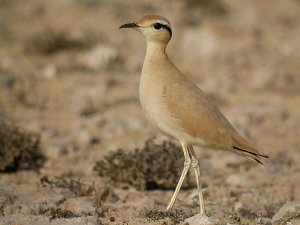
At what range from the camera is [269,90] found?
36.1ft

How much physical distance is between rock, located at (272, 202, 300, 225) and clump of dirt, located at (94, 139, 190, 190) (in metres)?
1.41

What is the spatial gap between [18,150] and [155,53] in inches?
87.7

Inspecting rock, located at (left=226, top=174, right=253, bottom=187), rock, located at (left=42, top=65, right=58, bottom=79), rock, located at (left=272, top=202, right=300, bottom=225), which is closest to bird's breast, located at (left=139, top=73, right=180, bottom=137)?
rock, located at (left=272, top=202, right=300, bottom=225)

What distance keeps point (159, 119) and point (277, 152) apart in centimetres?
346

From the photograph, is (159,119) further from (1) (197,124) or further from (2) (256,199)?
(2) (256,199)

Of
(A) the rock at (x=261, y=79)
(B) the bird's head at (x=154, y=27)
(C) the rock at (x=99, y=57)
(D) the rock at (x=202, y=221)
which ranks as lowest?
(D) the rock at (x=202, y=221)

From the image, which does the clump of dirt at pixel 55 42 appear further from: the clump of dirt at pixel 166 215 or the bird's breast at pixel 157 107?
the clump of dirt at pixel 166 215

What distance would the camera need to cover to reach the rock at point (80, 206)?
18.6ft

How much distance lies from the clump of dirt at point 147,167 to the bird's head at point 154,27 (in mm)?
1414

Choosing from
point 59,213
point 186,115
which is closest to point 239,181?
point 186,115

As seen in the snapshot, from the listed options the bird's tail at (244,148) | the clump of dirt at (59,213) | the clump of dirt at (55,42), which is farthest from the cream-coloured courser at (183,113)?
the clump of dirt at (55,42)

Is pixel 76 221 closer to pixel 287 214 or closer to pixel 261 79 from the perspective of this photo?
pixel 287 214

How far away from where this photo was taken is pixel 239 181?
23.8 ft

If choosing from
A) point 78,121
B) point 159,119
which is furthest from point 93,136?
point 159,119
